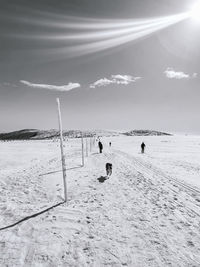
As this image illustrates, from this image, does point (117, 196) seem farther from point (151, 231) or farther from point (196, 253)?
point (196, 253)

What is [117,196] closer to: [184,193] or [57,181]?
[184,193]

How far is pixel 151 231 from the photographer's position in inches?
247

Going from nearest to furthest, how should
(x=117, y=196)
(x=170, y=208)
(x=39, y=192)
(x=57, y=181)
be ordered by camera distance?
(x=170, y=208), (x=117, y=196), (x=39, y=192), (x=57, y=181)

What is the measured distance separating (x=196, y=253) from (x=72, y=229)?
372 centimetres

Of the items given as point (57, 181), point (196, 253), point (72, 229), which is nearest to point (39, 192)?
point (57, 181)

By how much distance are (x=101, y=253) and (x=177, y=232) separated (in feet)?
8.73

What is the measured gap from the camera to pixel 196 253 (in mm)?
5102

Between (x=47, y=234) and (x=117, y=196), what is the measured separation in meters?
4.53

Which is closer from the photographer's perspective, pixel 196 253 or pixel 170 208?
pixel 196 253

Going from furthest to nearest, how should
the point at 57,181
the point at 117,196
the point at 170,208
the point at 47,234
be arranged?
the point at 57,181, the point at 117,196, the point at 170,208, the point at 47,234

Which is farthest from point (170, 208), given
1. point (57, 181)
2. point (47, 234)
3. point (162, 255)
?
point (57, 181)

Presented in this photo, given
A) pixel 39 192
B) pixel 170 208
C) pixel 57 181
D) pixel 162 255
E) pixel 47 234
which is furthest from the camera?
pixel 57 181

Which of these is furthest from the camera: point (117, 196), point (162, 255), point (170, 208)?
point (117, 196)

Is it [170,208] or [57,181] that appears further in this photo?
[57,181]
